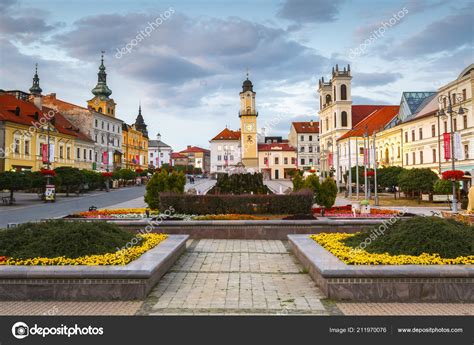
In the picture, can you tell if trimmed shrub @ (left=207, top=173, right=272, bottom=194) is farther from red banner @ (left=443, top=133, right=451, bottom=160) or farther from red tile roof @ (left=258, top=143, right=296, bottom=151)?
red tile roof @ (left=258, top=143, right=296, bottom=151)

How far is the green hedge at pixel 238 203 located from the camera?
1980 cm

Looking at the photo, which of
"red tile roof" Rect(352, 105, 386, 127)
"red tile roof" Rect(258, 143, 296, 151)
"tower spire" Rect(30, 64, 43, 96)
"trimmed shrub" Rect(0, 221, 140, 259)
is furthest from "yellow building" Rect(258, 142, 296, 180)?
"trimmed shrub" Rect(0, 221, 140, 259)

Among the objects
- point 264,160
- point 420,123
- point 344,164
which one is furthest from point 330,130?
point 420,123

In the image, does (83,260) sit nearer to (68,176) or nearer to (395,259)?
(395,259)

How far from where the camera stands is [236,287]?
8672 millimetres

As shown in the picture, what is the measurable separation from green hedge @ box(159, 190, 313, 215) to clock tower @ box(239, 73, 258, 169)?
89178mm

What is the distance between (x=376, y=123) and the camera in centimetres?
7512

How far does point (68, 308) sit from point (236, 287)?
308 cm

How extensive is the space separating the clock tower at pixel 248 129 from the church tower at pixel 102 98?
3318cm

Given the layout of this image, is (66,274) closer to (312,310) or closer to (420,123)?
(312,310)

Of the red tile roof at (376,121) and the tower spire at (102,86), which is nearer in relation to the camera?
the red tile roof at (376,121)

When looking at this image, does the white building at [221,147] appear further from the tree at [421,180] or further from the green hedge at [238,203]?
the green hedge at [238,203]

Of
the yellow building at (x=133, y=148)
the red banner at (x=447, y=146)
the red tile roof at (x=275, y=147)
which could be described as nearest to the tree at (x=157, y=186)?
the red banner at (x=447, y=146)
